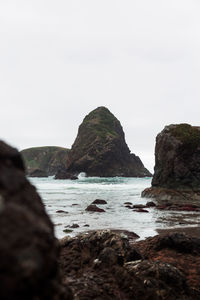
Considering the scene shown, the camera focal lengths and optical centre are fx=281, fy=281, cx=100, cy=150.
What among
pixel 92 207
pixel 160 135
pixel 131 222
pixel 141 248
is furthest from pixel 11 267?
pixel 160 135

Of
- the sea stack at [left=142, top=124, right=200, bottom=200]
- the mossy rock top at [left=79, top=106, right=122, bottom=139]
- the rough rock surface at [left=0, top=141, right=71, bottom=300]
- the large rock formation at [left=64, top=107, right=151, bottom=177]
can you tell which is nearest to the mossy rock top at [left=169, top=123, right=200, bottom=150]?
the sea stack at [left=142, top=124, right=200, bottom=200]

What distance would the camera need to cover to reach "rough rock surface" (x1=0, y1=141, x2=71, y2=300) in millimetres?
1737

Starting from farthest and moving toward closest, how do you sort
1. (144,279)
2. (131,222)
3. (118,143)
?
(118,143), (131,222), (144,279)

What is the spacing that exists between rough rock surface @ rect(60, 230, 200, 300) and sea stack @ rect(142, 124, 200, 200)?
27.4 m

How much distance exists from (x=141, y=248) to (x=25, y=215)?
6.79 m

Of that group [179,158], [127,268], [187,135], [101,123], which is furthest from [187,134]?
[101,123]

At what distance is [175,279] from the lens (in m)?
5.13

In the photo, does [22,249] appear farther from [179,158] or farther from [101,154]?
[101,154]

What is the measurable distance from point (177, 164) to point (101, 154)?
312ft

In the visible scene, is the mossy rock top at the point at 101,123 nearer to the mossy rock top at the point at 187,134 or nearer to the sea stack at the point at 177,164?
the mossy rock top at the point at 187,134

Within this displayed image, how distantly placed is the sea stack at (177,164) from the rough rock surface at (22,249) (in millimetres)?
33127

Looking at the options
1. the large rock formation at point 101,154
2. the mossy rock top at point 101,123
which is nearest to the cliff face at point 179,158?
the large rock formation at point 101,154

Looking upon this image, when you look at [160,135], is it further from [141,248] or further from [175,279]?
[175,279]

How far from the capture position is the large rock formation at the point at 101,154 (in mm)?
130875
